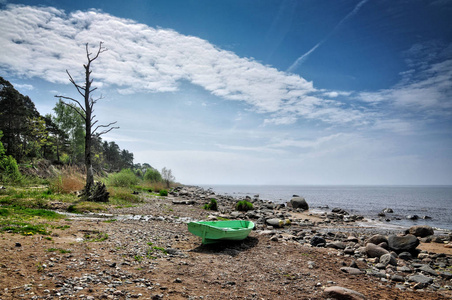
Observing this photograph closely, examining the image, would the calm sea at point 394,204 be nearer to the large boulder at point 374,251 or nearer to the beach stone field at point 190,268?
the large boulder at point 374,251

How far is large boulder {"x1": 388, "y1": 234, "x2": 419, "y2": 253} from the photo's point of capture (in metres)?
13.1

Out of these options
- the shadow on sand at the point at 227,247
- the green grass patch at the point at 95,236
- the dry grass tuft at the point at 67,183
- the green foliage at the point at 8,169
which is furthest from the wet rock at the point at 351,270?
the green foliage at the point at 8,169

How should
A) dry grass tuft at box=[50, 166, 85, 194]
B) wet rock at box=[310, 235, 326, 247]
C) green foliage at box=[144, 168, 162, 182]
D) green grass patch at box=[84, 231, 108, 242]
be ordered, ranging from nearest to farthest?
green grass patch at box=[84, 231, 108, 242] < wet rock at box=[310, 235, 326, 247] < dry grass tuft at box=[50, 166, 85, 194] < green foliage at box=[144, 168, 162, 182]

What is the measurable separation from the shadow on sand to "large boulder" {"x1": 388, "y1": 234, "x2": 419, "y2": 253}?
7.29 meters

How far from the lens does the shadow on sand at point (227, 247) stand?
1053cm

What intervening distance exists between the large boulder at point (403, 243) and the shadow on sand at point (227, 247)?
23.9ft

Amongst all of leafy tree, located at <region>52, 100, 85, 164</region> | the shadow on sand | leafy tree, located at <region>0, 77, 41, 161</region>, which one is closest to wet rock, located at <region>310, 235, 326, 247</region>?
the shadow on sand

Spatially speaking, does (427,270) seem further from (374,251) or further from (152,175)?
(152,175)

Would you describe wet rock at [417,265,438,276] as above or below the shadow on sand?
below

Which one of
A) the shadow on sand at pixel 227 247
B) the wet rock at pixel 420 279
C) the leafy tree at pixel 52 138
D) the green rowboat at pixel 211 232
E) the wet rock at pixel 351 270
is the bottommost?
the wet rock at pixel 420 279

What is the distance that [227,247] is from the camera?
11445 mm

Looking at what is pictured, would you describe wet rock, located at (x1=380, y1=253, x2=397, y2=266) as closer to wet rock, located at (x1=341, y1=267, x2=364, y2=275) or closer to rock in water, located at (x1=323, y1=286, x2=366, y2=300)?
wet rock, located at (x1=341, y1=267, x2=364, y2=275)

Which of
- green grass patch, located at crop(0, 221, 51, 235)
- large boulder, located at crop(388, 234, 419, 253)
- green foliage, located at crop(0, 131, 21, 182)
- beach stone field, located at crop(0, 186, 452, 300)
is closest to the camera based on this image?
beach stone field, located at crop(0, 186, 452, 300)

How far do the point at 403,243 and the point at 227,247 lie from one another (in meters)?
9.47
